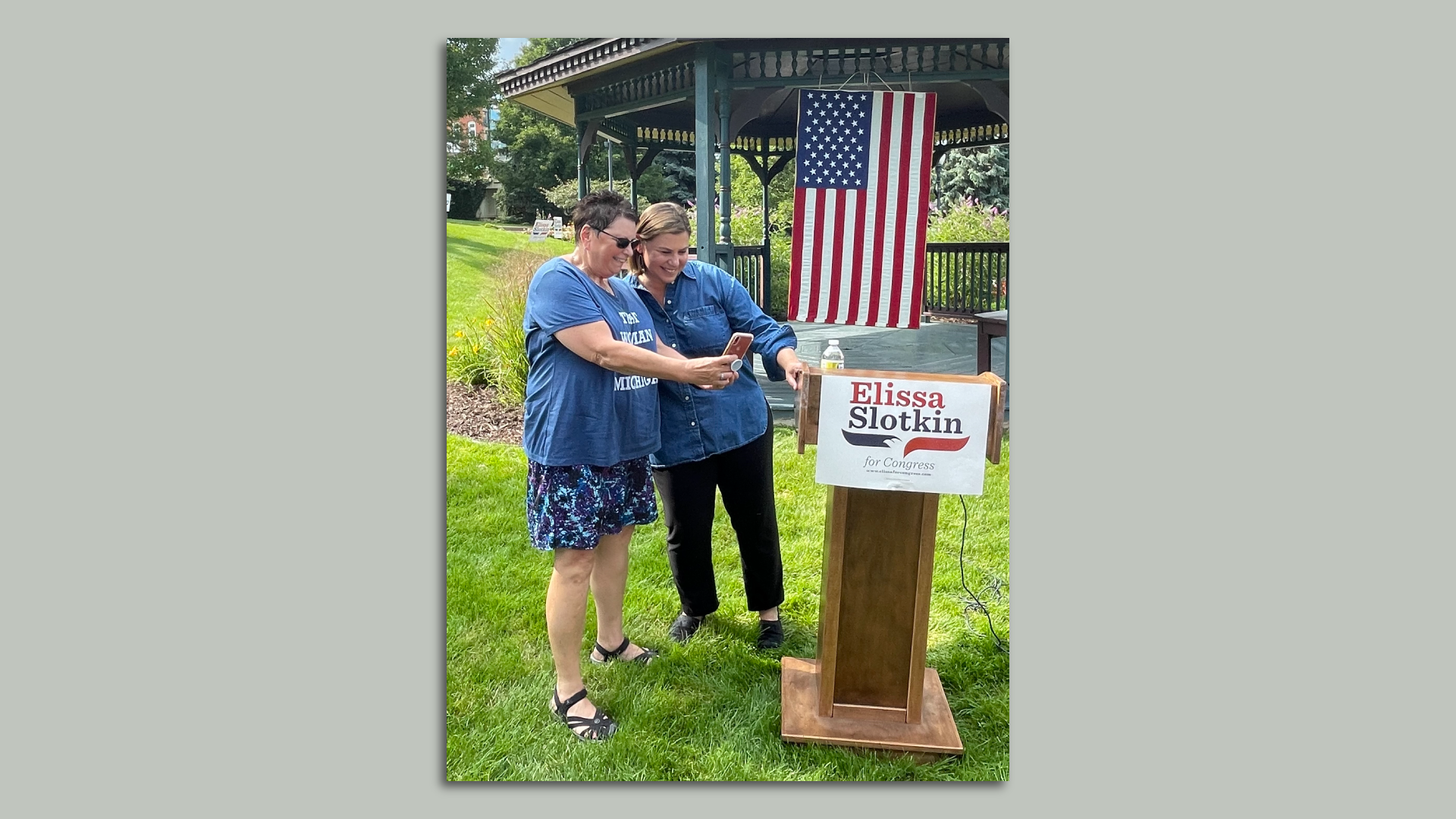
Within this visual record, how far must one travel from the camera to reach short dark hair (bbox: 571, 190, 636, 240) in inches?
106

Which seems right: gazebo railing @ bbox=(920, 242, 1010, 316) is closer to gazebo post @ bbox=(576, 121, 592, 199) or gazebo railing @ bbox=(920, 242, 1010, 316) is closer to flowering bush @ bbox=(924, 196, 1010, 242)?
flowering bush @ bbox=(924, 196, 1010, 242)

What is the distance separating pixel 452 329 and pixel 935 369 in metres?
1.78

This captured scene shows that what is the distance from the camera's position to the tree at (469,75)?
10.0 ft

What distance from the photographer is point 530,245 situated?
10.9 ft

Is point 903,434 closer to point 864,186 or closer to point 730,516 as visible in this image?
point 730,516

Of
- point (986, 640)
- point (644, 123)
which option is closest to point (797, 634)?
point (986, 640)

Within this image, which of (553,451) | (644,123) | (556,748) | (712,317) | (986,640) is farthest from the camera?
(644,123)

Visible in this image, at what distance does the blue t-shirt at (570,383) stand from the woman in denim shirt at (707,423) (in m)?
0.30

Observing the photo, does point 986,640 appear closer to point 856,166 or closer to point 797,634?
point 797,634

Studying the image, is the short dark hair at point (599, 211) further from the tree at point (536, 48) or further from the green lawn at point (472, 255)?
the tree at point (536, 48)

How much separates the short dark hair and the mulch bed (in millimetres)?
913

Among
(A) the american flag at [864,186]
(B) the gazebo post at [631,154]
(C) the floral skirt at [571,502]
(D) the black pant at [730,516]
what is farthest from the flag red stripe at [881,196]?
(C) the floral skirt at [571,502]

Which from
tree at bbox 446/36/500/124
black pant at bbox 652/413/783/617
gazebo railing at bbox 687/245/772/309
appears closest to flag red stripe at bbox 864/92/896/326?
gazebo railing at bbox 687/245/772/309

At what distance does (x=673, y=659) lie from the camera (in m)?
3.34
